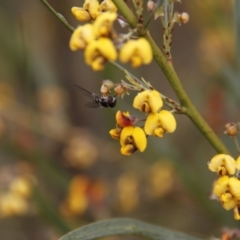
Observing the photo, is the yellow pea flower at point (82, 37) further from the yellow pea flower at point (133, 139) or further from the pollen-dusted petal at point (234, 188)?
the pollen-dusted petal at point (234, 188)

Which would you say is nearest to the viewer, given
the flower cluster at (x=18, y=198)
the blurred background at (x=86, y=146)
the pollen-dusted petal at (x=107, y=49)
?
the pollen-dusted petal at (x=107, y=49)

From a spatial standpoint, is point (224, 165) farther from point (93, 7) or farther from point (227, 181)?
point (93, 7)

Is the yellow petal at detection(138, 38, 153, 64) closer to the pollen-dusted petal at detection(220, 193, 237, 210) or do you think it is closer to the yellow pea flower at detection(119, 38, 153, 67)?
the yellow pea flower at detection(119, 38, 153, 67)

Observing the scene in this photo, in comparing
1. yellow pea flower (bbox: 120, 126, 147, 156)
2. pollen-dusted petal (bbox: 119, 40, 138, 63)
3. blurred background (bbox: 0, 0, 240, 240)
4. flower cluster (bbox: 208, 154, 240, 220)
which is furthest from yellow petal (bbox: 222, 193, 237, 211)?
blurred background (bbox: 0, 0, 240, 240)

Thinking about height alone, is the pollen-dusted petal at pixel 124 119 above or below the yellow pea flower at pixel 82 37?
below

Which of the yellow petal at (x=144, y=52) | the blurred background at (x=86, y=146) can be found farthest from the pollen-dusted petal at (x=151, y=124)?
the blurred background at (x=86, y=146)

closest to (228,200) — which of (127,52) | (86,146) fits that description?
(127,52)

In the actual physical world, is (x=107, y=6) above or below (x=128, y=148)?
above
